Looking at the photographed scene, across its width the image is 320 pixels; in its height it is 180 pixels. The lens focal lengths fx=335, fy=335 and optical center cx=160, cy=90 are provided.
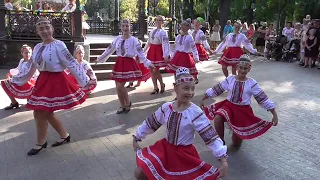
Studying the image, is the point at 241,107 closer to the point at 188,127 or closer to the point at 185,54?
the point at 188,127

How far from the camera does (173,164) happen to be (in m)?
3.19

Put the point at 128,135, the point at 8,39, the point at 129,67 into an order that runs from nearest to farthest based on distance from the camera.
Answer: the point at 128,135, the point at 129,67, the point at 8,39

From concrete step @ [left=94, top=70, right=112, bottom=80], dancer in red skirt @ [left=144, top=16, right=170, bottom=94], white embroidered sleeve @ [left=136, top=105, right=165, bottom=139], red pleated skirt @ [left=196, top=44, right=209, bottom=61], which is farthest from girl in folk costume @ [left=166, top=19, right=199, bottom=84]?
white embroidered sleeve @ [left=136, top=105, right=165, bottom=139]

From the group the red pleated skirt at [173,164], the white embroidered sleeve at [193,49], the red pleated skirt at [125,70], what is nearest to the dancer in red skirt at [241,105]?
the red pleated skirt at [173,164]

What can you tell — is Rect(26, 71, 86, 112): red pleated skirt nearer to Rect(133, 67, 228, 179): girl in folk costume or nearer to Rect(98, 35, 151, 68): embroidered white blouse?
Rect(133, 67, 228, 179): girl in folk costume

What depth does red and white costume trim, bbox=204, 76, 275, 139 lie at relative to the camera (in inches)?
187

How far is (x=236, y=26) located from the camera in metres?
9.12

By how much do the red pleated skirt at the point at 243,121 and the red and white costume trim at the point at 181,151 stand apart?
1609mm

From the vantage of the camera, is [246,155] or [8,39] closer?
[246,155]

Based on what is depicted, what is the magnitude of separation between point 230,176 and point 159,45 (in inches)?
204

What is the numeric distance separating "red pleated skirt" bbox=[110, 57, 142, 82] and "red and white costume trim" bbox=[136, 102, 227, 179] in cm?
355

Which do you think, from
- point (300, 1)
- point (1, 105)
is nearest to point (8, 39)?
point (1, 105)

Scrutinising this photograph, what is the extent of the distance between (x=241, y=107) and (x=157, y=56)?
14.1 feet

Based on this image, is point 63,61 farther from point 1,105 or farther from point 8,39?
point 8,39
